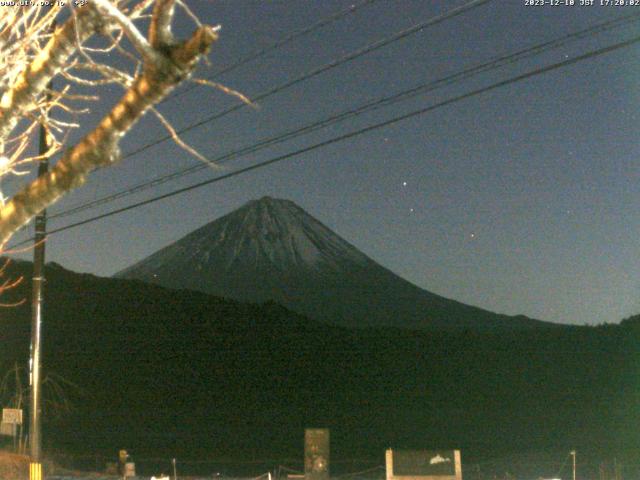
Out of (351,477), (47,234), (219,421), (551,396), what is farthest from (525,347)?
(47,234)

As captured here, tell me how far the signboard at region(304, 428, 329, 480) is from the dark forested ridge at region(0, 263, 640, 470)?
39.3 metres

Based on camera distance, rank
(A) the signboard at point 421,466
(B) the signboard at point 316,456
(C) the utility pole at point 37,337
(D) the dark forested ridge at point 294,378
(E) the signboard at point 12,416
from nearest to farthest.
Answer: (C) the utility pole at point 37,337 < (A) the signboard at point 421,466 < (E) the signboard at point 12,416 < (B) the signboard at point 316,456 < (D) the dark forested ridge at point 294,378

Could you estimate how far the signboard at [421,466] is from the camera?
1928 centimetres

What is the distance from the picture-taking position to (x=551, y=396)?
89.8m

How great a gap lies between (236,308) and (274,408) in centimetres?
3665

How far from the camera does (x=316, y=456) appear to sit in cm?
2303

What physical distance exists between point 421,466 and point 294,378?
8135 centimetres

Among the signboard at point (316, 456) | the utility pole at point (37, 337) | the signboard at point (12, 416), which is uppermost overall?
the utility pole at point (37, 337)

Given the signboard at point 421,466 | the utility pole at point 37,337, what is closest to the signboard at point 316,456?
the signboard at point 421,466

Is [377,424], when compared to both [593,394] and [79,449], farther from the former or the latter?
[79,449]

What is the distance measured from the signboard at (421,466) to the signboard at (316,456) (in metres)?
3.69

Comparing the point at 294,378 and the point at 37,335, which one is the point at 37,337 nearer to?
the point at 37,335

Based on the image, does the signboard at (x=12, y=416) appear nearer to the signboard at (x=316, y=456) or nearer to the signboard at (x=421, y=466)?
the signboard at (x=316, y=456)

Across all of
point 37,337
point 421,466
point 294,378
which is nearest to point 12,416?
point 37,337
